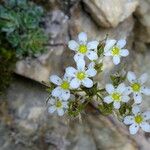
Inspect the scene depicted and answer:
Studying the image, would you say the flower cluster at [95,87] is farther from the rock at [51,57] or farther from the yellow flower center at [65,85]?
the rock at [51,57]

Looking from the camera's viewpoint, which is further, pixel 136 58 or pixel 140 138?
pixel 136 58

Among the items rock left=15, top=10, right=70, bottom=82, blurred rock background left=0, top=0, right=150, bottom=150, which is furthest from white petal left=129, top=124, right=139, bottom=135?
rock left=15, top=10, right=70, bottom=82

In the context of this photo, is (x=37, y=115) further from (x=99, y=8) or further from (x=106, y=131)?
(x=99, y=8)

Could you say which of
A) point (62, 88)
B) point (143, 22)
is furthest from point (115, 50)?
point (143, 22)

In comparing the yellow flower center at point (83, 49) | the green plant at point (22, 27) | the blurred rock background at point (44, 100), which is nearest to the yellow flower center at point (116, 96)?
the yellow flower center at point (83, 49)

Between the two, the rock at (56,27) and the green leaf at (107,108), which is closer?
the green leaf at (107,108)

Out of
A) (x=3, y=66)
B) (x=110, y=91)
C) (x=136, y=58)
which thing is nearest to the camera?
(x=110, y=91)

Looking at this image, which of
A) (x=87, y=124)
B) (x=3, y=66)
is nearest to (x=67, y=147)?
(x=87, y=124)
